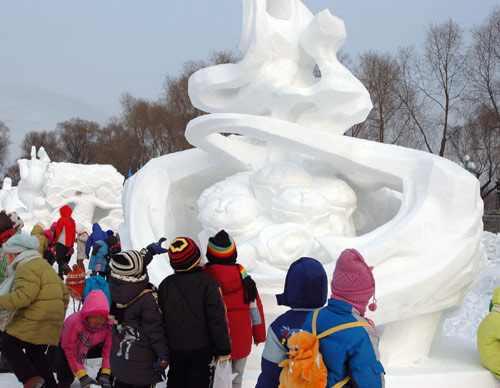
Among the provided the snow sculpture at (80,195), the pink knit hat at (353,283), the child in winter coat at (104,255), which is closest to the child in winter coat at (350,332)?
the pink knit hat at (353,283)

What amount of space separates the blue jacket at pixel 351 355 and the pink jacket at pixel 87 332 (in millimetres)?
1887

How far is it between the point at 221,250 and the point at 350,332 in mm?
1164

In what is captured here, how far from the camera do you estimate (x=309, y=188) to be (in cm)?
504

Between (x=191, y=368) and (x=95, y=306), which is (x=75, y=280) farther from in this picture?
(x=191, y=368)

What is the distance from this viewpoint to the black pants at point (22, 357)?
3520 mm

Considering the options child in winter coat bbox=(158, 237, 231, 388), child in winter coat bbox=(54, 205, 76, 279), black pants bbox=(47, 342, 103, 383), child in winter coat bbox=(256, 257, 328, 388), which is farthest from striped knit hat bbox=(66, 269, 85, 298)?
child in winter coat bbox=(256, 257, 328, 388)

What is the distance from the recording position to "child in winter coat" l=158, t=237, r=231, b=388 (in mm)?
2730

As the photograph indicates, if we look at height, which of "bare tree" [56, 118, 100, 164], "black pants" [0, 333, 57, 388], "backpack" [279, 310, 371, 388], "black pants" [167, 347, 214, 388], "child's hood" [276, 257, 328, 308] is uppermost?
"bare tree" [56, 118, 100, 164]

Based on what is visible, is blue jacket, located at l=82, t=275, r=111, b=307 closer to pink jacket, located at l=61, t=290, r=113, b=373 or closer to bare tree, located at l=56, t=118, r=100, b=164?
pink jacket, located at l=61, t=290, r=113, b=373

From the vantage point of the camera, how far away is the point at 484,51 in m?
16.2

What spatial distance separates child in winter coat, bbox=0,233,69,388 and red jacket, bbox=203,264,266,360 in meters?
1.23

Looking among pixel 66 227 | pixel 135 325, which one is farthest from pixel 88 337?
pixel 66 227

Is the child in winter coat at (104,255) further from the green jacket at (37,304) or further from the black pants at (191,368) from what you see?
the black pants at (191,368)

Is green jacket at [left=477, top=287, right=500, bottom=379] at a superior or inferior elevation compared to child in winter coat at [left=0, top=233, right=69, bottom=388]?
inferior
